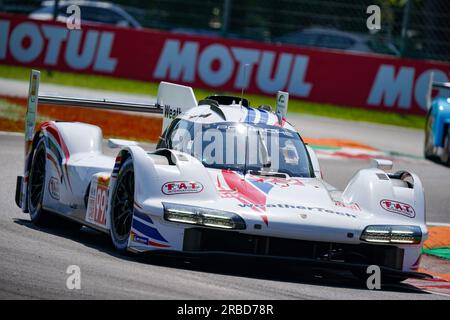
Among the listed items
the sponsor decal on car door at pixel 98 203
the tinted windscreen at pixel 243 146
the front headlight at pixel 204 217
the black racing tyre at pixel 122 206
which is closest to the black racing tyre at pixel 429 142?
the tinted windscreen at pixel 243 146

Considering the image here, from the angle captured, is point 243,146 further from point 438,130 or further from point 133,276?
point 438,130

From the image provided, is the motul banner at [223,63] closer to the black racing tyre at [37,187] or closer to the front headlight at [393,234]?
the black racing tyre at [37,187]

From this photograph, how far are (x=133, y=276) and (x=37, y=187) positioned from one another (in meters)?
3.38

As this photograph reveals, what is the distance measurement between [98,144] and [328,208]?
2920mm

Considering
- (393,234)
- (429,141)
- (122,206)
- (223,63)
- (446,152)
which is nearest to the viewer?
(393,234)

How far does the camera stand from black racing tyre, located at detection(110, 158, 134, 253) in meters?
9.12

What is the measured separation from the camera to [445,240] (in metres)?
11.9

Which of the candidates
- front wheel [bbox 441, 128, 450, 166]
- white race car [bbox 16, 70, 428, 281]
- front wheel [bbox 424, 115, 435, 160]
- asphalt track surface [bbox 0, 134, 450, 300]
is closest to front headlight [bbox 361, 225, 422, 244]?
white race car [bbox 16, 70, 428, 281]

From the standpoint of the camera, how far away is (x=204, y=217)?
28.2ft

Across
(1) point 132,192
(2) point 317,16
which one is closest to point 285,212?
(1) point 132,192

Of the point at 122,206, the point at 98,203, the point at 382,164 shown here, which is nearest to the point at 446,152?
the point at 382,164

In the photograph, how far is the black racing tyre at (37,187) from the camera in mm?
10805

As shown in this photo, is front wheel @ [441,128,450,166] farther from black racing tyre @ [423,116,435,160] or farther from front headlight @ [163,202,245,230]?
front headlight @ [163,202,245,230]
